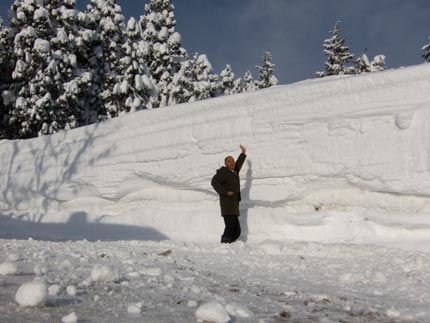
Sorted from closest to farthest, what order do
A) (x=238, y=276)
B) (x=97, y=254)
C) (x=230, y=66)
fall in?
(x=238, y=276), (x=97, y=254), (x=230, y=66)

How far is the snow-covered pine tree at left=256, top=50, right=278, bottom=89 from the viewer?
4350cm

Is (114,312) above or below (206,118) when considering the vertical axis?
below

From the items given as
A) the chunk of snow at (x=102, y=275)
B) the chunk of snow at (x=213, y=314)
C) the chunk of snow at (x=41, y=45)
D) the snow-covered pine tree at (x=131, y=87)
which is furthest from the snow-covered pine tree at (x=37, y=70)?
the chunk of snow at (x=213, y=314)

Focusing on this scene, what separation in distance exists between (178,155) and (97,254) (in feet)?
17.4

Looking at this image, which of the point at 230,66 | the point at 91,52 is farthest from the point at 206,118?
the point at 230,66

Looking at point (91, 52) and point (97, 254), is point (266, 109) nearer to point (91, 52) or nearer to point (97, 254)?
point (97, 254)

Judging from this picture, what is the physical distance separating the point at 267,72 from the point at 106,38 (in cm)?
2180

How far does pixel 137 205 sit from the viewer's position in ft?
36.8

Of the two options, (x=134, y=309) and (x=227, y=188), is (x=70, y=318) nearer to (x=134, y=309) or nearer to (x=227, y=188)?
(x=134, y=309)

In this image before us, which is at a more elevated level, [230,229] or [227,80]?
[227,80]

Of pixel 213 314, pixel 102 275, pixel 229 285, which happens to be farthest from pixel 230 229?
pixel 213 314

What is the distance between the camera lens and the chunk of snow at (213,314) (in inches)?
97.0

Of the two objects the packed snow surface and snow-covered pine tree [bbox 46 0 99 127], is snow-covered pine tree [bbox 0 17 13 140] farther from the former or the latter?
the packed snow surface

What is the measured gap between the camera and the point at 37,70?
2158 cm
